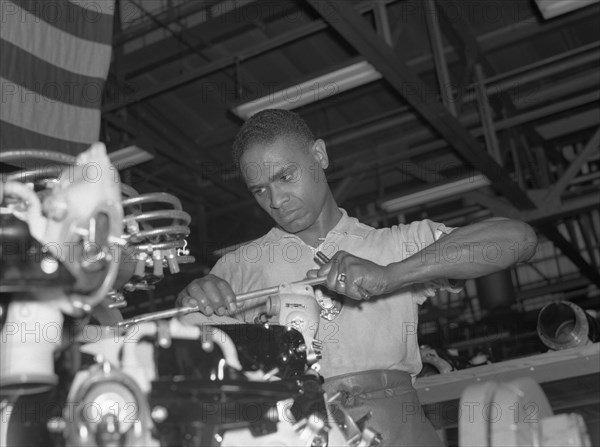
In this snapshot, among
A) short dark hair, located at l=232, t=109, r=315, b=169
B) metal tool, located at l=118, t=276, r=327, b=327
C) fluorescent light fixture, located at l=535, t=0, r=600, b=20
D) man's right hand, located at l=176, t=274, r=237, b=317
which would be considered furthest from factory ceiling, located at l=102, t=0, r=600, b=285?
metal tool, located at l=118, t=276, r=327, b=327

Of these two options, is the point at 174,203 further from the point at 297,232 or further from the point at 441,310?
the point at 441,310

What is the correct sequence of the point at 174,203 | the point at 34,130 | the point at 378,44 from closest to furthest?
the point at 174,203 → the point at 34,130 → the point at 378,44

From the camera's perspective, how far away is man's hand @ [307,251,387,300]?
1.14 m

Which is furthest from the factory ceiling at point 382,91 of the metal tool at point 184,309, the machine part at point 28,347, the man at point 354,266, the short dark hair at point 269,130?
the machine part at point 28,347

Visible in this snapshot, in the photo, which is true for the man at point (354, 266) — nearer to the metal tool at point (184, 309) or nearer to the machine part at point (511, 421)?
the metal tool at point (184, 309)

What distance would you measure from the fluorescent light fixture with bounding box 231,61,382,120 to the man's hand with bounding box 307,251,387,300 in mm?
3358

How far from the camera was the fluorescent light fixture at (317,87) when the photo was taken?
446 cm

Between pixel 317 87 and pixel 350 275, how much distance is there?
3459 millimetres

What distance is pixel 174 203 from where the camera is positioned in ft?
3.53

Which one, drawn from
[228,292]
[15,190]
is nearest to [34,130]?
[228,292]

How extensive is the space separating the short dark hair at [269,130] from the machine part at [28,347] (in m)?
1.04

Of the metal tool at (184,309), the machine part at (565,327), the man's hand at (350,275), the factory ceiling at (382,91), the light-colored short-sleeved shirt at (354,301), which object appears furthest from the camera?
the factory ceiling at (382,91)

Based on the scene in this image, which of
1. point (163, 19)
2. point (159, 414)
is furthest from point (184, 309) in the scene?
point (163, 19)

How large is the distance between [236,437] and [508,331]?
6.36 m
